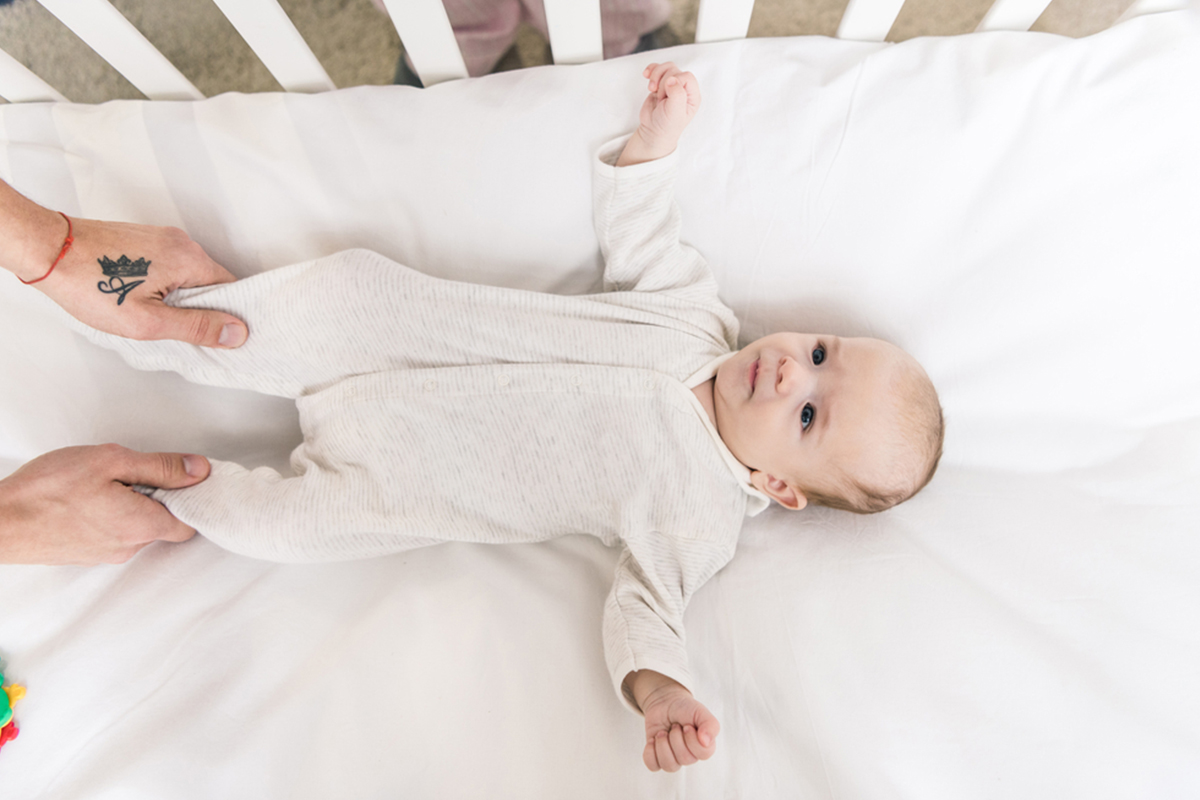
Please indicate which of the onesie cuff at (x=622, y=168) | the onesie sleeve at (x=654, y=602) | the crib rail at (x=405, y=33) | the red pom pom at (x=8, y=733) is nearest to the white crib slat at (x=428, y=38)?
the crib rail at (x=405, y=33)

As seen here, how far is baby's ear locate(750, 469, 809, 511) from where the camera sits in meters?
0.97

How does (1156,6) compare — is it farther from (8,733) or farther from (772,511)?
(8,733)

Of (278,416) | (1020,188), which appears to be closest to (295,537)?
(278,416)

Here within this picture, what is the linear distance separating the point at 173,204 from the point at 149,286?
19 cm

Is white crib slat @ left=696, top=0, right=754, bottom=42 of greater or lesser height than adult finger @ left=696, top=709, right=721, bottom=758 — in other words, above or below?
above

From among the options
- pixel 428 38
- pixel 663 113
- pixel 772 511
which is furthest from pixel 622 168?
pixel 772 511

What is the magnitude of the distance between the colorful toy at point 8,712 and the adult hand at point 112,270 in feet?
1.48

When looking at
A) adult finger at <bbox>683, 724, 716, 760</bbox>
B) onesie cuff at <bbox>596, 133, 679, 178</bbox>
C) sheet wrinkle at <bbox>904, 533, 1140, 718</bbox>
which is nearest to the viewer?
adult finger at <bbox>683, 724, 716, 760</bbox>

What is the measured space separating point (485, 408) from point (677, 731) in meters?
0.49

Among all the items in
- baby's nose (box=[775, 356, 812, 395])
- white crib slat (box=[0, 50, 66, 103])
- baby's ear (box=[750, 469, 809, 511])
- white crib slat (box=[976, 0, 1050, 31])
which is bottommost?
baby's ear (box=[750, 469, 809, 511])

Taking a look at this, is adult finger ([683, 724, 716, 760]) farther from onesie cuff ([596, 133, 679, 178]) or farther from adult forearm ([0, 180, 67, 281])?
adult forearm ([0, 180, 67, 281])

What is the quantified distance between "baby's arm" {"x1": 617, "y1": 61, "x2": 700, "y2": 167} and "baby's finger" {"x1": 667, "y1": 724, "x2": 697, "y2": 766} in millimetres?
746

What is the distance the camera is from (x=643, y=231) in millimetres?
967

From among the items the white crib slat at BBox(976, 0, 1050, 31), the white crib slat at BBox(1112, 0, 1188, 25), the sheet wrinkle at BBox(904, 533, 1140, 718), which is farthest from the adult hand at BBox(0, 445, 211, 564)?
the white crib slat at BBox(1112, 0, 1188, 25)
